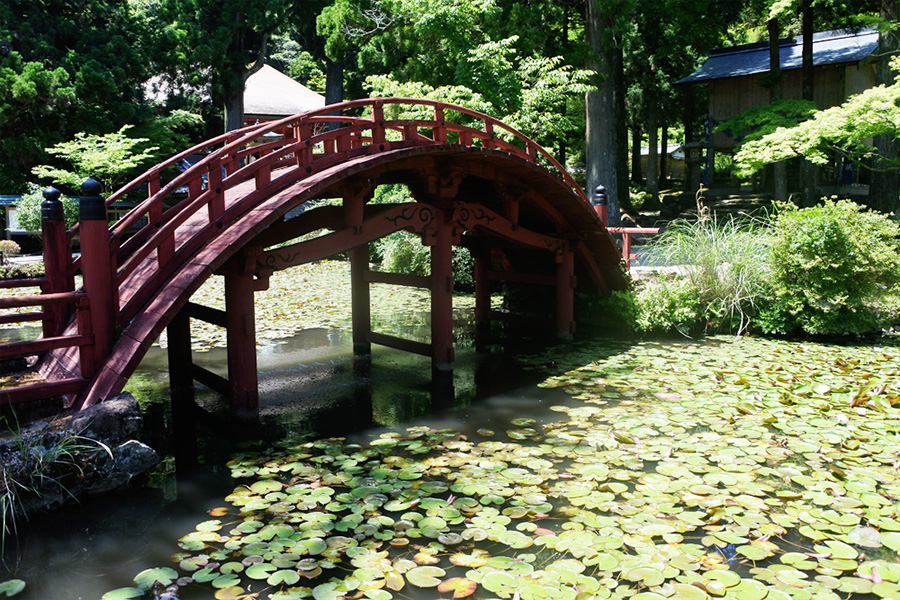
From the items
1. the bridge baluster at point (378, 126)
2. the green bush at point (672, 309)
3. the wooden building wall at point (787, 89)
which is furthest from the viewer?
the wooden building wall at point (787, 89)

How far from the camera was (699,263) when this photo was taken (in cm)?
1081

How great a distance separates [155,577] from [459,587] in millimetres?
1753

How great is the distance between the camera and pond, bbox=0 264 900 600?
153 inches

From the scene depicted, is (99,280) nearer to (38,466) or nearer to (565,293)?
(38,466)

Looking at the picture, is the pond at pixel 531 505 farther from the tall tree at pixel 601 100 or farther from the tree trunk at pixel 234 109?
the tree trunk at pixel 234 109

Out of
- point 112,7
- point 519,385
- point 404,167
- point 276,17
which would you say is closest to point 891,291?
point 519,385

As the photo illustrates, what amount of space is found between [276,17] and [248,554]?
2229 cm

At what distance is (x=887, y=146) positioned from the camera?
49.1ft

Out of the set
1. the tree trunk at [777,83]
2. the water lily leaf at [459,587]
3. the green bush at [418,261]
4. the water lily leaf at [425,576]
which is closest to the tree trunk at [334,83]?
the green bush at [418,261]

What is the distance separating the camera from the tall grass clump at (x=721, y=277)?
10.6 metres

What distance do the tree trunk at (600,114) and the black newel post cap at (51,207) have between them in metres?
13.1

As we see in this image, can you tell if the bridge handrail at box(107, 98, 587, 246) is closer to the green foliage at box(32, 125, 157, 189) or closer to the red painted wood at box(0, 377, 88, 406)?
the red painted wood at box(0, 377, 88, 406)

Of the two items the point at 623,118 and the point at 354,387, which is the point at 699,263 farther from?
the point at 623,118

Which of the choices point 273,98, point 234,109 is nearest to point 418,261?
point 234,109
